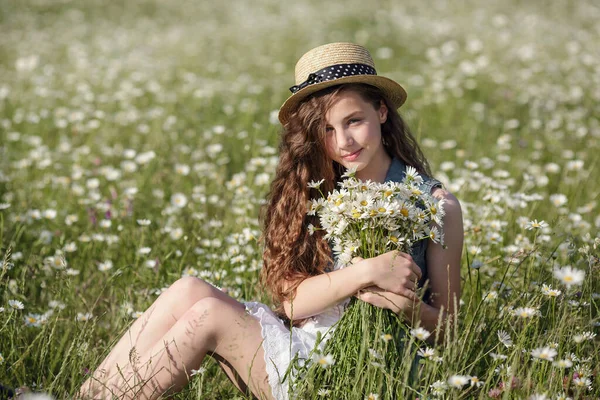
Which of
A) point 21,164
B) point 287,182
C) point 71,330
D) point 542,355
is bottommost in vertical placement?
point 71,330

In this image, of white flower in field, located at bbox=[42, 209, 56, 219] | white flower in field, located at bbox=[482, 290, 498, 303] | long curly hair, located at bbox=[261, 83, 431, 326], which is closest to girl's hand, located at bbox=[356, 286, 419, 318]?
long curly hair, located at bbox=[261, 83, 431, 326]

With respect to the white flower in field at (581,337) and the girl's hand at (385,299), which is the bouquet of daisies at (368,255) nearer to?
the girl's hand at (385,299)

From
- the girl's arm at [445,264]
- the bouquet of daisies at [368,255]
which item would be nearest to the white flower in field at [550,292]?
the girl's arm at [445,264]

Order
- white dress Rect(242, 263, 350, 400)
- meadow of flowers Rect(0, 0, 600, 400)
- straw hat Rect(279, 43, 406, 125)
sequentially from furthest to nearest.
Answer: straw hat Rect(279, 43, 406, 125)
meadow of flowers Rect(0, 0, 600, 400)
white dress Rect(242, 263, 350, 400)

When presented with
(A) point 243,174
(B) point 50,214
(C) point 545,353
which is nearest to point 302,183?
(C) point 545,353

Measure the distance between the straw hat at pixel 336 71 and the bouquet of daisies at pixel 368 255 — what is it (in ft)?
1.47

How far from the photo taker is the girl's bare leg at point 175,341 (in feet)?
7.09

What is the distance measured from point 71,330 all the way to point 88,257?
0.65 meters

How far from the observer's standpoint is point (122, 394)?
2.11 meters

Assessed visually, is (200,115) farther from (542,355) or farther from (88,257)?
(542,355)

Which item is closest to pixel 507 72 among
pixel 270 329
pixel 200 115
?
pixel 200 115

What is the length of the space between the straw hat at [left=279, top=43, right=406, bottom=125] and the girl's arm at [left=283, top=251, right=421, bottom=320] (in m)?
0.65

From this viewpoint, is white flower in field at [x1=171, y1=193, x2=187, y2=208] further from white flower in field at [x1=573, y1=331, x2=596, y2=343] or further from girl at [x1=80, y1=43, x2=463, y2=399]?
white flower in field at [x1=573, y1=331, x2=596, y2=343]

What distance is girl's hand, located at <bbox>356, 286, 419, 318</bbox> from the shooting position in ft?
6.72
